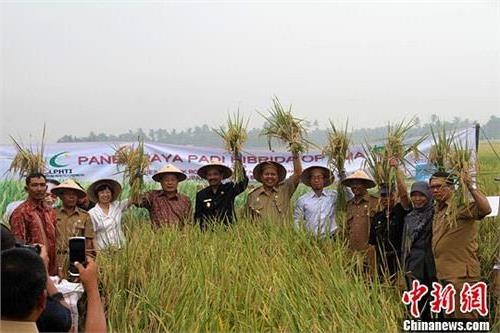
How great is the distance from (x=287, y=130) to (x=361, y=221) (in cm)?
77

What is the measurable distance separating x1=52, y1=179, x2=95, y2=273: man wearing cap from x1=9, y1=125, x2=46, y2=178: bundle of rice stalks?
0.21 meters

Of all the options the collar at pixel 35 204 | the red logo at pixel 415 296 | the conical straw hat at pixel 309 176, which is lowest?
the red logo at pixel 415 296

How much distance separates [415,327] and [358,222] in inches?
41.0

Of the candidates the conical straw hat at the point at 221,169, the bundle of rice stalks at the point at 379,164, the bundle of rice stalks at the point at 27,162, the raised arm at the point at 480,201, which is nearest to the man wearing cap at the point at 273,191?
the conical straw hat at the point at 221,169

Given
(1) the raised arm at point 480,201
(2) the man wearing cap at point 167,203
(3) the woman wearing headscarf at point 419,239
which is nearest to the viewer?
(1) the raised arm at point 480,201

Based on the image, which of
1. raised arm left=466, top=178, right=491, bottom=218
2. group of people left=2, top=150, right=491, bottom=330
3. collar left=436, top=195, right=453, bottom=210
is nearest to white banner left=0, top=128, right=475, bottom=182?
group of people left=2, top=150, right=491, bottom=330

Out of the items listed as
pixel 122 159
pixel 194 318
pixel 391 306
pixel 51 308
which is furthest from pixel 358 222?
pixel 51 308

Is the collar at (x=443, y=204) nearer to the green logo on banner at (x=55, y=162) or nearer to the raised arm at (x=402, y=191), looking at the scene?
the raised arm at (x=402, y=191)

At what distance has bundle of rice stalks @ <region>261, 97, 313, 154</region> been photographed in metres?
3.75

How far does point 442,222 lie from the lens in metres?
3.32

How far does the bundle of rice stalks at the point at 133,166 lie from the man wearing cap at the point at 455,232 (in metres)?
2.06

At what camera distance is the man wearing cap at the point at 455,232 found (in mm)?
3174

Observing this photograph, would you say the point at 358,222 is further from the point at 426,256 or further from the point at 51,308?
the point at 51,308

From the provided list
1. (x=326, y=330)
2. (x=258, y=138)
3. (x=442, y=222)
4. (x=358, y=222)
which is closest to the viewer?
(x=326, y=330)
